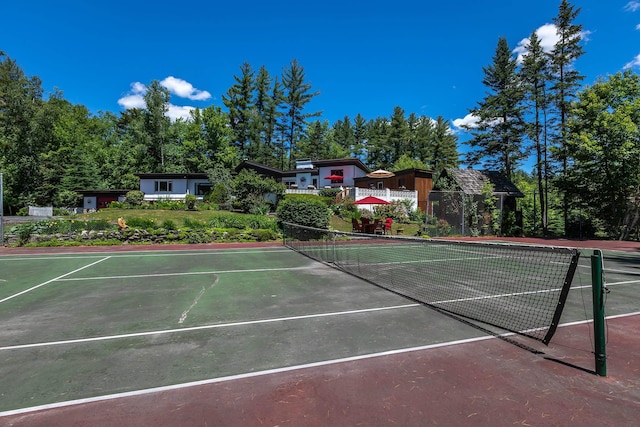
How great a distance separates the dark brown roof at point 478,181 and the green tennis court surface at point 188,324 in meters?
21.4

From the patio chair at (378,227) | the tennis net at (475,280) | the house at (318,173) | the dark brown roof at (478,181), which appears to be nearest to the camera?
the tennis net at (475,280)

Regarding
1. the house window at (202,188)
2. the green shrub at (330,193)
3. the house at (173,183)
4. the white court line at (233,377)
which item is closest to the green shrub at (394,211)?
the green shrub at (330,193)

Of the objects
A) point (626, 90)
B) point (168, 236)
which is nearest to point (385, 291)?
point (168, 236)

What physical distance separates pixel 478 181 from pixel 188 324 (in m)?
Result: 32.6

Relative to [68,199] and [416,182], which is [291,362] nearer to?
[416,182]

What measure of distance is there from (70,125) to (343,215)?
52115 mm

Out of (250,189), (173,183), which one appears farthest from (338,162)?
(173,183)

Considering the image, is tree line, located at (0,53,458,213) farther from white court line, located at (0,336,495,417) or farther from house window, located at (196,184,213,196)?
white court line, located at (0,336,495,417)

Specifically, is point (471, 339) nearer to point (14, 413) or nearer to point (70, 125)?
point (14, 413)

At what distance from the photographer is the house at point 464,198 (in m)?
25.9

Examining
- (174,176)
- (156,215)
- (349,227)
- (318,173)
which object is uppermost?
(318,173)

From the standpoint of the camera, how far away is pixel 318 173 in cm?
4306

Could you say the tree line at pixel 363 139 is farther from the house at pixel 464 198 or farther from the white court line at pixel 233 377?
the white court line at pixel 233 377

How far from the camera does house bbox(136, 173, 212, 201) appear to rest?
136 ft
